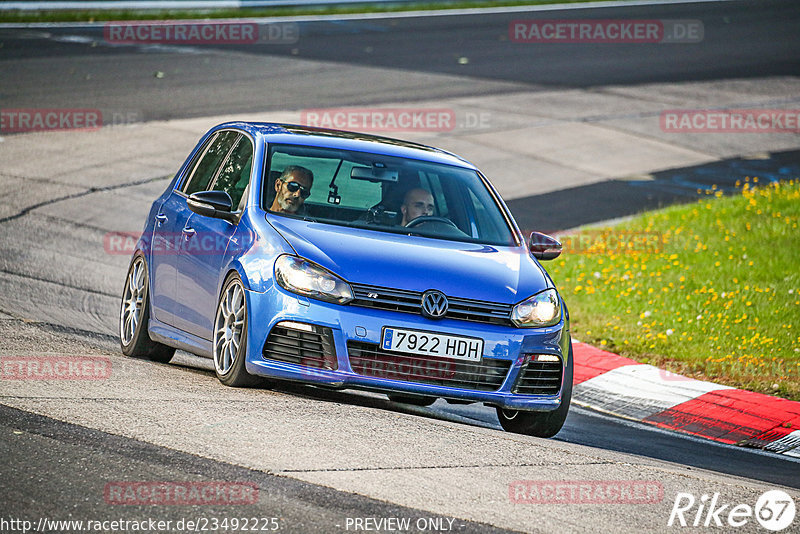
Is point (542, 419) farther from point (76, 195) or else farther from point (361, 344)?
point (76, 195)

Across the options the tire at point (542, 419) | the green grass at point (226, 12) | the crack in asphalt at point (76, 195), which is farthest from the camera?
the green grass at point (226, 12)

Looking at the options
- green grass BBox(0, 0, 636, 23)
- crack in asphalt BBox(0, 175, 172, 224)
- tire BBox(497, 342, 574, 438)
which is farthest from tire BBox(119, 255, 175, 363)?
green grass BBox(0, 0, 636, 23)

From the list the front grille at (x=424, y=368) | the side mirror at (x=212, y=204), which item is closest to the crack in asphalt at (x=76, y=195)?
the side mirror at (x=212, y=204)

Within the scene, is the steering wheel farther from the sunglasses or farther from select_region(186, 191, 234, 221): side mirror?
select_region(186, 191, 234, 221): side mirror

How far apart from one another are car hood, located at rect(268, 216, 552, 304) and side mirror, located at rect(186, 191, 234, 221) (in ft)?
1.06

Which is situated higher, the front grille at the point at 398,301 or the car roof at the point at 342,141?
the car roof at the point at 342,141

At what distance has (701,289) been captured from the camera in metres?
11.9

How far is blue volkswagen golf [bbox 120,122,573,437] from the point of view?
21.4 ft

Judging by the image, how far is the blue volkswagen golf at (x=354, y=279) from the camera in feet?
21.4

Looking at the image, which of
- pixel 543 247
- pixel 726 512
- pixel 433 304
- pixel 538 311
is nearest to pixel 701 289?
pixel 543 247

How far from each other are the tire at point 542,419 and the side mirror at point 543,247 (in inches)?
30.4

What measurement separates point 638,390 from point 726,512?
12.8ft

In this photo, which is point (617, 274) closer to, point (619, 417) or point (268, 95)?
point (619, 417)

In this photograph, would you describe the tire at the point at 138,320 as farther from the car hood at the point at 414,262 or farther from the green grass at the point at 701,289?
the green grass at the point at 701,289
